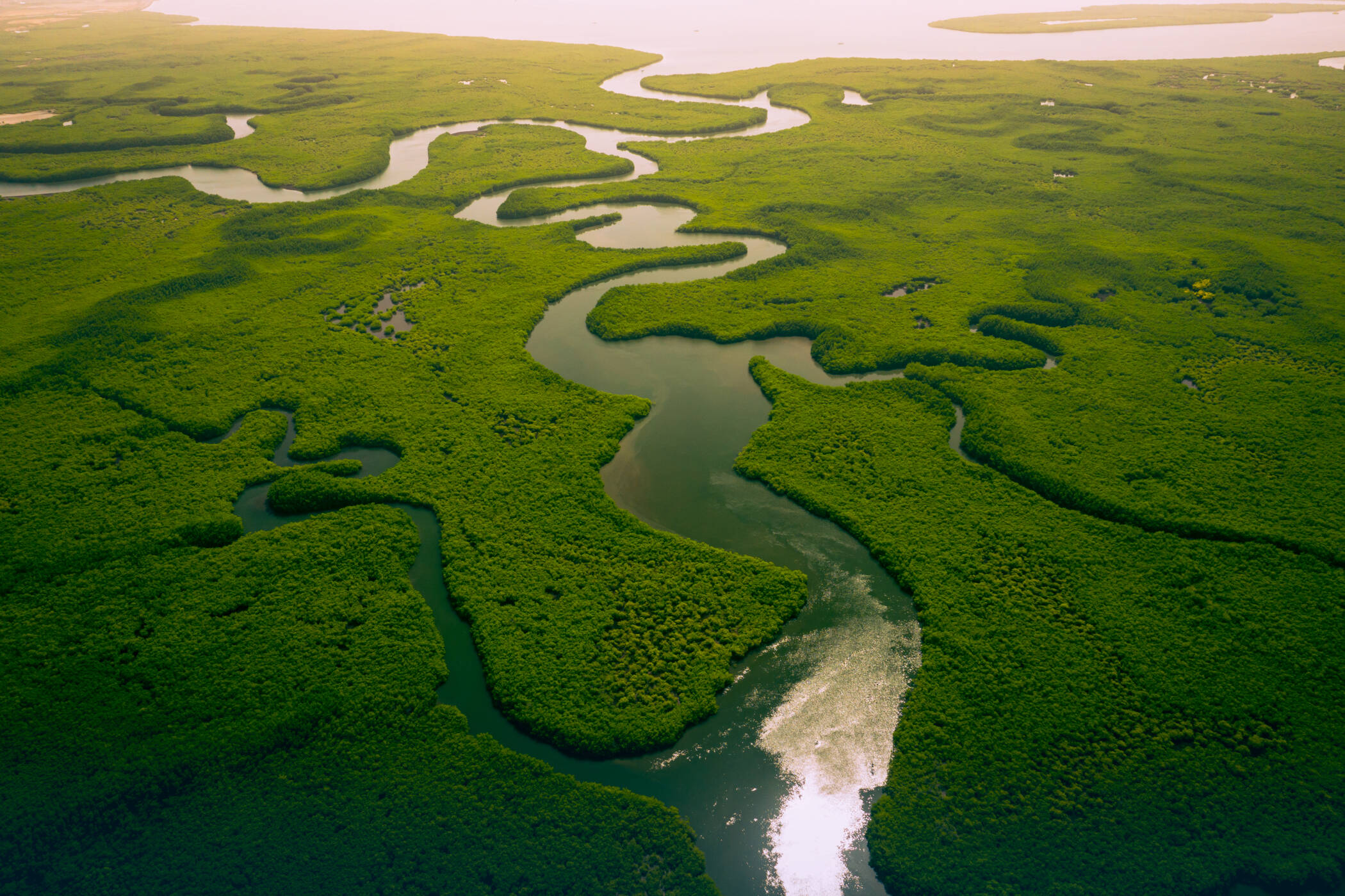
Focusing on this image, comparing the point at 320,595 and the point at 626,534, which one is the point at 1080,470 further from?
the point at 320,595

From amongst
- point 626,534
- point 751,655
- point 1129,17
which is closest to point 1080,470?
point 751,655

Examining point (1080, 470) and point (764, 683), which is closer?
point (764, 683)

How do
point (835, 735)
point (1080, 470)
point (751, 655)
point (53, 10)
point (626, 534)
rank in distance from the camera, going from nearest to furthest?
1. point (835, 735)
2. point (751, 655)
3. point (626, 534)
4. point (1080, 470)
5. point (53, 10)

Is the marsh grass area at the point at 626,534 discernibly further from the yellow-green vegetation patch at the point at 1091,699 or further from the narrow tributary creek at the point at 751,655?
the narrow tributary creek at the point at 751,655

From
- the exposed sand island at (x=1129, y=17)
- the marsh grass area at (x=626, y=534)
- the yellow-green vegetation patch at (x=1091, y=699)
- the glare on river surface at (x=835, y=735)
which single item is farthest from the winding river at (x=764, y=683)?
the exposed sand island at (x=1129, y=17)

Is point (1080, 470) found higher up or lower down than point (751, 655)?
higher up

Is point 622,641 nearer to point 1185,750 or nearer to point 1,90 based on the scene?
point 1185,750

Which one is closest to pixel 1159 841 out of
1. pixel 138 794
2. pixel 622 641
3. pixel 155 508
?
pixel 622 641

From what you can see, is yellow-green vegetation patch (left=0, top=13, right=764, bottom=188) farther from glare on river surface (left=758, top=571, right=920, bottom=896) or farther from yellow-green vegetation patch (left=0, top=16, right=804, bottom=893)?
glare on river surface (left=758, top=571, right=920, bottom=896)
